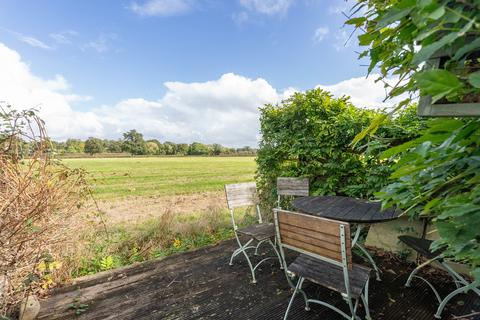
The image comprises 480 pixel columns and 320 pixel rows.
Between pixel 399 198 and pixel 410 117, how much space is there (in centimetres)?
307

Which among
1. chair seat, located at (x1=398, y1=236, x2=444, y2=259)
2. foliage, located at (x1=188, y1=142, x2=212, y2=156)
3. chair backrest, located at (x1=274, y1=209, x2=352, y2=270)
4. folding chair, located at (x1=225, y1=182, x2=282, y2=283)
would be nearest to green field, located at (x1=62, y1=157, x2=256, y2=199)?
folding chair, located at (x1=225, y1=182, x2=282, y2=283)

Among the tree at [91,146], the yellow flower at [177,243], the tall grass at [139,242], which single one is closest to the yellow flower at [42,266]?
the tall grass at [139,242]

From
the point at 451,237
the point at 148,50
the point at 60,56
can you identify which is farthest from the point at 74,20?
the point at 451,237

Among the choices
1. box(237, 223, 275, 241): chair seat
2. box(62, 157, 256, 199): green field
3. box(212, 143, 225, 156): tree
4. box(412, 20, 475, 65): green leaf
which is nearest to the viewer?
box(412, 20, 475, 65): green leaf

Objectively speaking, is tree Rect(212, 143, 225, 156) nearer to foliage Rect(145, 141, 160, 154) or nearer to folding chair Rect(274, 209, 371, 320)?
foliage Rect(145, 141, 160, 154)

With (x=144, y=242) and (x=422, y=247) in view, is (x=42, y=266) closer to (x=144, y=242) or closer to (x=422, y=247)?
(x=144, y=242)

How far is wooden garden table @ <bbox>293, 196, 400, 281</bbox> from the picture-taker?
7.93ft

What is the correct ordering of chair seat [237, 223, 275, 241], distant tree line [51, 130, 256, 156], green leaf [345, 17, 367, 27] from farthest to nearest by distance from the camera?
1. distant tree line [51, 130, 256, 156]
2. chair seat [237, 223, 275, 241]
3. green leaf [345, 17, 367, 27]

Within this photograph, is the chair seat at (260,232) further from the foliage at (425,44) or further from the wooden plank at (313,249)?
the foliage at (425,44)

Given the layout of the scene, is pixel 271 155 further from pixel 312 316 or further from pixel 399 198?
pixel 399 198

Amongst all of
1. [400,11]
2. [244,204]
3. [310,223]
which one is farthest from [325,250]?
[244,204]

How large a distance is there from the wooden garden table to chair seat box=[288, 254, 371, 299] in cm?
35

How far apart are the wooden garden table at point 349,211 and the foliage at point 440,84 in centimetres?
189

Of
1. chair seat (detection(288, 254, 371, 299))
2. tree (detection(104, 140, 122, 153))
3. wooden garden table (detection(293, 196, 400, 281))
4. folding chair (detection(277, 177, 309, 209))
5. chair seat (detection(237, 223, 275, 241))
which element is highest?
tree (detection(104, 140, 122, 153))
